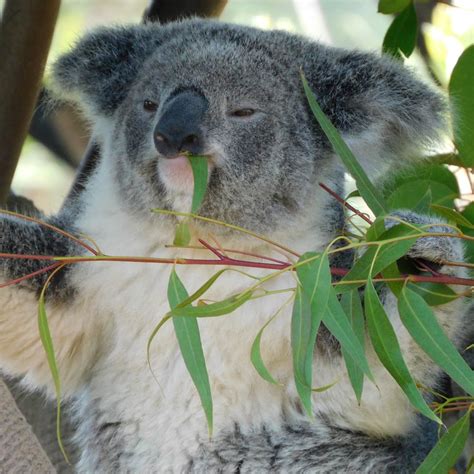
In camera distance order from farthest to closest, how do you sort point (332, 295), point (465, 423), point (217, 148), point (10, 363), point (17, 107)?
point (17, 107), point (10, 363), point (217, 148), point (465, 423), point (332, 295)

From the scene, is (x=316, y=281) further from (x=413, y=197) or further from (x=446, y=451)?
(x=413, y=197)

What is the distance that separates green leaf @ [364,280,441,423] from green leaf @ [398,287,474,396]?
0.04 metres

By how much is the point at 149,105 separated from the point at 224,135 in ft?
0.76

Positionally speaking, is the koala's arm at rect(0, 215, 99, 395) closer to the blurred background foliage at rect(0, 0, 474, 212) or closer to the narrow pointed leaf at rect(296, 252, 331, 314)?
the narrow pointed leaf at rect(296, 252, 331, 314)

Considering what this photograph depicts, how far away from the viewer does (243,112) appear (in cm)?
202

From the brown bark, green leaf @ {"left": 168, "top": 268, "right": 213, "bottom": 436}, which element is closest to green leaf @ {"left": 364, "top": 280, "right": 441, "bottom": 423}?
green leaf @ {"left": 168, "top": 268, "right": 213, "bottom": 436}

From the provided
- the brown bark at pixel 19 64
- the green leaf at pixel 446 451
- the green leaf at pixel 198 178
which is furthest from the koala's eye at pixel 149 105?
the green leaf at pixel 446 451

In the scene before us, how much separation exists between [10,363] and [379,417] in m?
0.86

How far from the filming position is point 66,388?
235 cm

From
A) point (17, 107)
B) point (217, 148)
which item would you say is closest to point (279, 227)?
point (217, 148)

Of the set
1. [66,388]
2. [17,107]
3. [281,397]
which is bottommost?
[281,397]

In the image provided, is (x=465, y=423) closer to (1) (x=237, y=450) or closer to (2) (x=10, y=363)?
(1) (x=237, y=450)

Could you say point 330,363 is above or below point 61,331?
below

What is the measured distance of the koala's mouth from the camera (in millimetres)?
1904
